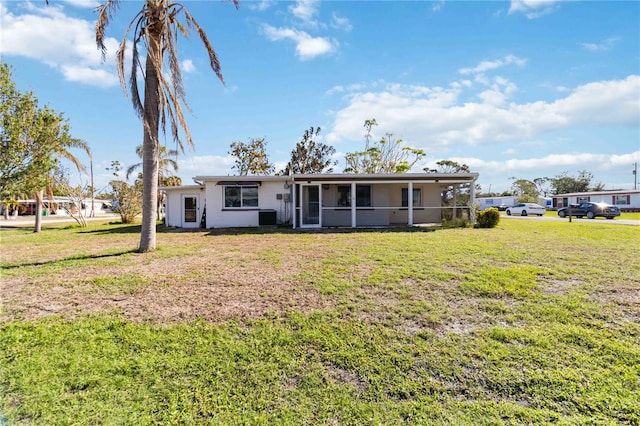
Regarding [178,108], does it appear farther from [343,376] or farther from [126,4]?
[343,376]

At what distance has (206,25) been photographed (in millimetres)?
8914

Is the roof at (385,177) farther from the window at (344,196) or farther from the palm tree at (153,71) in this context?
the palm tree at (153,71)

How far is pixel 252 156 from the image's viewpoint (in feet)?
102

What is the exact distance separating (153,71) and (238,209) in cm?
852

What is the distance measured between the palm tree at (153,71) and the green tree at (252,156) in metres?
22.3

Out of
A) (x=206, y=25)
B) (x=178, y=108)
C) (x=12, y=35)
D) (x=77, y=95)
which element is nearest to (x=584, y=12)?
(x=206, y=25)

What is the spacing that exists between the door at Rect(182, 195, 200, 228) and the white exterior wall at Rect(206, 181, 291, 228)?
59.1 inches

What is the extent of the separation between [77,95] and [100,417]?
1328 cm

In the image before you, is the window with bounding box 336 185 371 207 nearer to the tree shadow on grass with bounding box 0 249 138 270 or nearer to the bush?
the bush

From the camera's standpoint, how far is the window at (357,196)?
16.3 metres

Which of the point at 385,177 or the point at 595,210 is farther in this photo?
the point at 595,210

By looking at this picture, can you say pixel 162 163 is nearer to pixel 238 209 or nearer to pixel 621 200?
pixel 238 209

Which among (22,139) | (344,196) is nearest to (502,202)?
(344,196)

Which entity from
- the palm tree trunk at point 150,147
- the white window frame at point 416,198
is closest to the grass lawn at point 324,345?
the palm tree trunk at point 150,147
